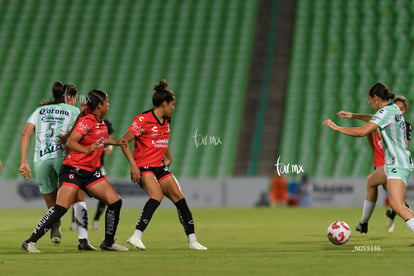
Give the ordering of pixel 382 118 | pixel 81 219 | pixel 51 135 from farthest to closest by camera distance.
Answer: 1. pixel 51 135
2. pixel 81 219
3. pixel 382 118

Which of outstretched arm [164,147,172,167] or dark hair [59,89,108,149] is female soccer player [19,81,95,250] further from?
outstretched arm [164,147,172,167]

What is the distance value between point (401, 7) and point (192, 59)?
831 centimetres

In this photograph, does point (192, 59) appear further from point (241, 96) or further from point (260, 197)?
point (260, 197)

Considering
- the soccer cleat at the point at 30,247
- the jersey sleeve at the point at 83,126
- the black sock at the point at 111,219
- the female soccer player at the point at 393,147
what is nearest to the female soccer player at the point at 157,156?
the black sock at the point at 111,219

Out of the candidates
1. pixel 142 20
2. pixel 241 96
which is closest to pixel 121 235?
pixel 241 96

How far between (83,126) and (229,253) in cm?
216

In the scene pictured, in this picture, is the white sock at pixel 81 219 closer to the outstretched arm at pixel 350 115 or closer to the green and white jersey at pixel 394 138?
the outstretched arm at pixel 350 115

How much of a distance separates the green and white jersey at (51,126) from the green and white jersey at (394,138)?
3745mm

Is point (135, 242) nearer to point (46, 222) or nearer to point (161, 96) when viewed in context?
point (46, 222)

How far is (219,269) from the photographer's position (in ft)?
22.6

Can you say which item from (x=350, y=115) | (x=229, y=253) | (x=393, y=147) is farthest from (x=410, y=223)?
(x=229, y=253)

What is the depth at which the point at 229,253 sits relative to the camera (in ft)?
27.7

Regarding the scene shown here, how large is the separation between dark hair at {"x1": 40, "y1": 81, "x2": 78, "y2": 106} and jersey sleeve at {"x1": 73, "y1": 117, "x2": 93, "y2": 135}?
968 mm

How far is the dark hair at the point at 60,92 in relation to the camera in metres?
9.50
